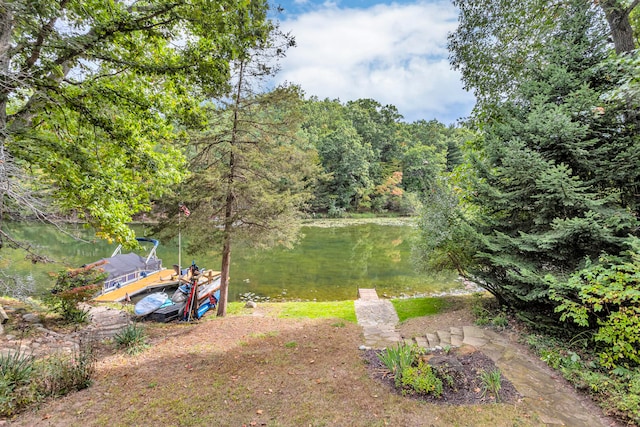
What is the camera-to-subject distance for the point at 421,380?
346 cm

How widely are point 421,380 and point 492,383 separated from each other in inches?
31.4

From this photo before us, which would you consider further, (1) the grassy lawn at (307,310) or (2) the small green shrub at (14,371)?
(1) the grassy lawn at (307,310)

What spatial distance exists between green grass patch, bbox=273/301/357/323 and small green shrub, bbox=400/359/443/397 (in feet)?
12.4

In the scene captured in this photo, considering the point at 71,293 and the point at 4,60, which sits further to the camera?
the point at 71,293

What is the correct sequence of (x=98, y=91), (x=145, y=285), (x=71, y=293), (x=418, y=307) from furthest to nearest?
(x=145, y=285) < (x=418, y=307) < (x=71, y=293) < (x=98, y=91)

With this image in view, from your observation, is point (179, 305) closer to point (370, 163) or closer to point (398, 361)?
point (398, 361)

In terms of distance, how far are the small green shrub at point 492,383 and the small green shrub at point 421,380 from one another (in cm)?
51

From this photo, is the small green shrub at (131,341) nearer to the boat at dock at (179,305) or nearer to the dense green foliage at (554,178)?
the boat at dock at (179,305)

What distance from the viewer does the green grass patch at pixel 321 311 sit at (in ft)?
25.6

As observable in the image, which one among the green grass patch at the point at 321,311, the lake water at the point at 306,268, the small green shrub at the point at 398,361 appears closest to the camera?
the small green shrub at the point at 398,361

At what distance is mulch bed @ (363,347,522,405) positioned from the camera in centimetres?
330

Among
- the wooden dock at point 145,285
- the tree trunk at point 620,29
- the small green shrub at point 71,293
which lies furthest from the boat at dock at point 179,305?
the tree trunk at point 620,29

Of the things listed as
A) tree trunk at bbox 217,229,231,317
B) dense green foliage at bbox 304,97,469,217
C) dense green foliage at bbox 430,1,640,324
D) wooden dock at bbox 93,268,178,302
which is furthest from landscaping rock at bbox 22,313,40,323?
dense green foliage at bbox 304,97,469,217

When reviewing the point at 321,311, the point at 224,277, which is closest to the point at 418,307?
the point at 321,311
